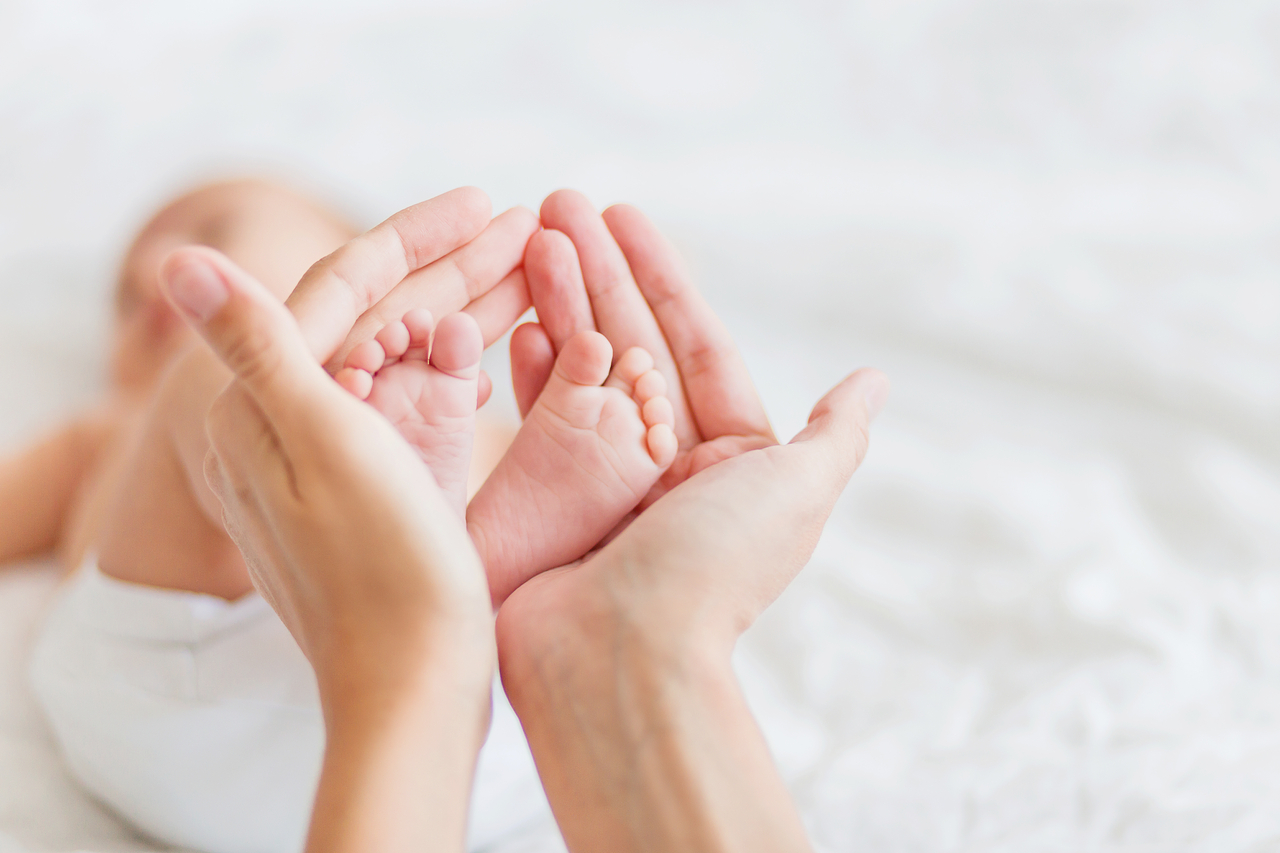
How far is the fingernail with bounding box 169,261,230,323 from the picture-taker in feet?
1.47

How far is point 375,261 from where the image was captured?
2.10 ft

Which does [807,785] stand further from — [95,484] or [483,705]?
[95,484]

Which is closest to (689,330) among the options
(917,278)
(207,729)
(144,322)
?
(207,729)

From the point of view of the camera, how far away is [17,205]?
1531mm

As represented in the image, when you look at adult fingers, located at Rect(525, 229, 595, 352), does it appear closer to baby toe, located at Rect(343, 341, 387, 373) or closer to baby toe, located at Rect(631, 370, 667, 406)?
baby toe, located at Rect(631, 370, 667, 406)

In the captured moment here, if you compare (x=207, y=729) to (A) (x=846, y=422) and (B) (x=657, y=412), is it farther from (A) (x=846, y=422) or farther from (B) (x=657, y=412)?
(A) (x=846, y=422)

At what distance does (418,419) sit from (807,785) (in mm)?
457

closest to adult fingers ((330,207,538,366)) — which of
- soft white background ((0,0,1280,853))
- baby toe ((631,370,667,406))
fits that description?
baby toe ((631,370,667,406))

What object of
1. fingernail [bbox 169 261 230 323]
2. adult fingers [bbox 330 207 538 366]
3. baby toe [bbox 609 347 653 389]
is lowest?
baby toe [bbox 609 347 653 389]

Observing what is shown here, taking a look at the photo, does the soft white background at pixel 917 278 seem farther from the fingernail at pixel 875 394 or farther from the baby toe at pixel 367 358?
the baby toe at pixel 367 358

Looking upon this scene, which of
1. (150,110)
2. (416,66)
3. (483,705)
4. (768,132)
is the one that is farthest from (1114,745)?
(150,110)

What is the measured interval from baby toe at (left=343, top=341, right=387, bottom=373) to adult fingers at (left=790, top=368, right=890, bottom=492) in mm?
283

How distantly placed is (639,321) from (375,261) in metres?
0.23

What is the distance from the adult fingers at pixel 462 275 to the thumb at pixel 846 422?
26 centimetres
